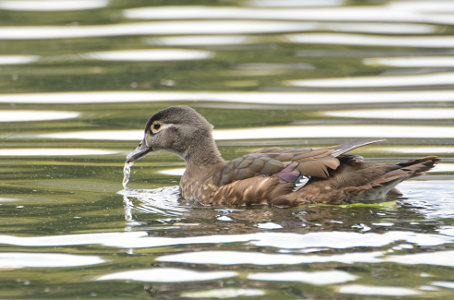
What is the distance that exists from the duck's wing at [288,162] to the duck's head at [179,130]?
80cm

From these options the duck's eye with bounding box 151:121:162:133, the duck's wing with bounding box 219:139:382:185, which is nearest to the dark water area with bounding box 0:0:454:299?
the duck's wing with bounding box 219:139:382:185

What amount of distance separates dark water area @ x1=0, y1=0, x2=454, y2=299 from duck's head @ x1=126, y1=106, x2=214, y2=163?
502mm

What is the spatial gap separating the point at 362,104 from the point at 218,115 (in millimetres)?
2295

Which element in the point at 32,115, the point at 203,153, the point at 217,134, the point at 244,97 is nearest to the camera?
the point at 203,153

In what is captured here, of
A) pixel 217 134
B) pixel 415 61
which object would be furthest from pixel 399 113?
pixel 415 61

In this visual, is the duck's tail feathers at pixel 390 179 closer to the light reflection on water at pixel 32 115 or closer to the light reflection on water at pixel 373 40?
the light reflection on water at pixel 32 115

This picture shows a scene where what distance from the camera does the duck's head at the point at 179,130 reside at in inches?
426

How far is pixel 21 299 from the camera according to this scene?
7020mm

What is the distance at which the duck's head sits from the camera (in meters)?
10.8

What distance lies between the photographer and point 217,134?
1340 cm

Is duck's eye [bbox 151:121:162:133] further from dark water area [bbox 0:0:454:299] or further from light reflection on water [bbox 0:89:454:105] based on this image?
light reflection on water [bbox 0:89:454:105]

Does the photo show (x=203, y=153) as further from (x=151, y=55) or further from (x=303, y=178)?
(x=151, y=55)

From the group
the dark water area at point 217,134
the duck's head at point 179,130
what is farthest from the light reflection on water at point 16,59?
the duck's head at point 179,130

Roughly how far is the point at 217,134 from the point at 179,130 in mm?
2534
